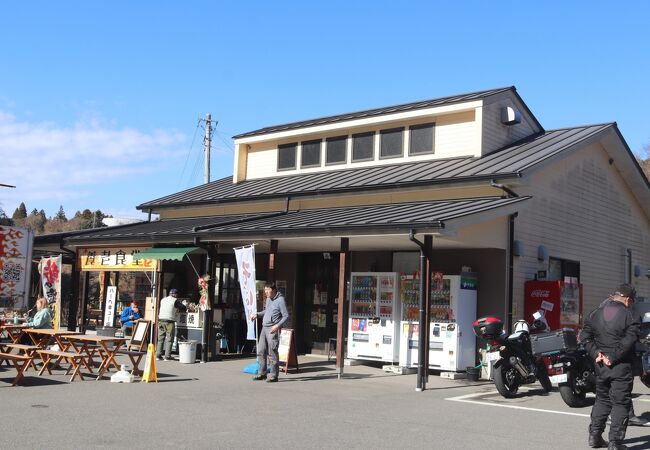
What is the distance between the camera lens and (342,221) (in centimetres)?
1376

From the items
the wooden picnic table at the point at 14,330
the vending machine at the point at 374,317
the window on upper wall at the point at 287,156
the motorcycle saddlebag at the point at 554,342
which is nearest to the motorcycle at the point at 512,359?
the motorcycle saddlebag at the point at 554,342

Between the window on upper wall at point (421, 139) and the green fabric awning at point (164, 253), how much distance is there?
636 cm

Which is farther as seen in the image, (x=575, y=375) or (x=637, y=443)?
(x=575, y=375)

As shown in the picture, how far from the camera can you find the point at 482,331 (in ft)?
38.7

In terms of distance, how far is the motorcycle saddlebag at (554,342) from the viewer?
10805 mm

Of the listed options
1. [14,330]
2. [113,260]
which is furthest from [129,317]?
[14,330]

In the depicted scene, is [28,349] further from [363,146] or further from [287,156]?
[287,156]

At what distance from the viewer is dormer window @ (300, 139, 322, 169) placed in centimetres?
2038

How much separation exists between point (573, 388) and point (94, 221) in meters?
50.0

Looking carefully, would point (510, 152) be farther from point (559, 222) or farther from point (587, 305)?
point (587, 305)

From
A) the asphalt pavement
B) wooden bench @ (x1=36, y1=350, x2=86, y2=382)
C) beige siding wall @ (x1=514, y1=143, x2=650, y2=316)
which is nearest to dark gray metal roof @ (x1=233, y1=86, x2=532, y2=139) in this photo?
beige siding wall @ (x1=514, y1=143, x2=650, y2=316)

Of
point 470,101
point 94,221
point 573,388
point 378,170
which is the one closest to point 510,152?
point 470,101

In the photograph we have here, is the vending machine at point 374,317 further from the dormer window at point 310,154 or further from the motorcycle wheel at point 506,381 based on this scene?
the dormer window at point 310,154

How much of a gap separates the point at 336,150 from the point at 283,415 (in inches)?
463
